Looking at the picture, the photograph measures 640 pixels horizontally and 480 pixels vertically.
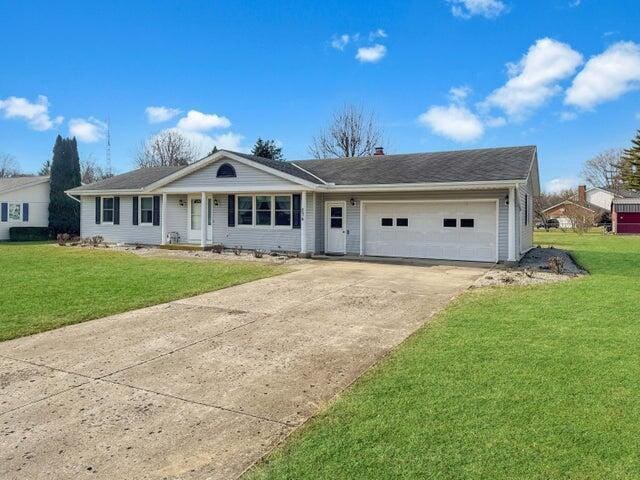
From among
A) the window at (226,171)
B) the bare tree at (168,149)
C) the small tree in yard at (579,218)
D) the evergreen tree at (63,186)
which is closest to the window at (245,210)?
the window at (226,171)

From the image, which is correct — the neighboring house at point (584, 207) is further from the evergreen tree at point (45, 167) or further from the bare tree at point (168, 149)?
the evergreen tree at point (45, 167)

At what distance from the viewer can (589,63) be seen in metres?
21.1

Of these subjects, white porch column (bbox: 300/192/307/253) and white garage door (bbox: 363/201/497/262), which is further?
white porch column (bbox: 300/192/307/253)

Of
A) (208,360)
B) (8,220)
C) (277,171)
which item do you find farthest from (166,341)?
(8,220)

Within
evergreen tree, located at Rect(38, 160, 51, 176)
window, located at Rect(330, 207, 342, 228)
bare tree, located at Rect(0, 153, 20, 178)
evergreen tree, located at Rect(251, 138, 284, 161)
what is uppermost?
bare tree, located at Rect(0, 153, 20, 178)

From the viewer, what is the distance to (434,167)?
16.9 metres

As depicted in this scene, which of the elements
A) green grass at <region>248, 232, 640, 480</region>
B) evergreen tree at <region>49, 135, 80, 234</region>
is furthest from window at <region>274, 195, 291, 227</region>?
evergreen tree at <region>49, 135, 80, 234</region>

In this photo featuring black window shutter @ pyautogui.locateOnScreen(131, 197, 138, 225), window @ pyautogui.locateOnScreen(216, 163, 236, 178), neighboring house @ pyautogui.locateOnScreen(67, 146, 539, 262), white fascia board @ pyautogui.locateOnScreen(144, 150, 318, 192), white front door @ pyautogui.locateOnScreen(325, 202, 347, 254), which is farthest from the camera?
black window shutter @ pyautogui.locateOnScreen(131, 197, 138, 225)

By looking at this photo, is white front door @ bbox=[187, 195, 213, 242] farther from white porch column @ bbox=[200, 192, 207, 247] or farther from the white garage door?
the white garage door

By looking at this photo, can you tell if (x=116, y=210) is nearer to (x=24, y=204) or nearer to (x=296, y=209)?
(x=24, y=204)

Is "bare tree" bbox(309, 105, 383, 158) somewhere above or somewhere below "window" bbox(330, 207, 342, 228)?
above

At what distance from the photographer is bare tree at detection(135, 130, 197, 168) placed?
50750mm

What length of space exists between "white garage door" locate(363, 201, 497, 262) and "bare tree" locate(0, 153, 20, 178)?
63.1 meters

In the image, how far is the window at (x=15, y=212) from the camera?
88.2 ft
